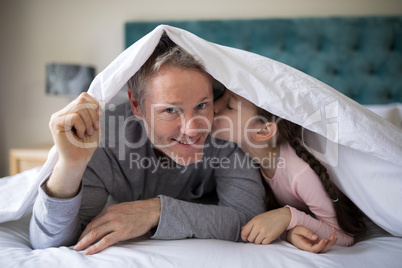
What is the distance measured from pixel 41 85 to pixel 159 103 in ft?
8.30

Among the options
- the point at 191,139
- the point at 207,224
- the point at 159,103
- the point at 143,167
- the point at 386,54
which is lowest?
the point at 207,224

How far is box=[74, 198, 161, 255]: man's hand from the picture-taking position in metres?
0.75

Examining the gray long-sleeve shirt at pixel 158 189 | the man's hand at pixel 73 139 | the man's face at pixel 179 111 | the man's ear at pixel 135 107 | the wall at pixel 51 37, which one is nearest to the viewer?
the man's hand at pixel 73 139

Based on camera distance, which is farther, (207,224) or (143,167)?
(143,167)

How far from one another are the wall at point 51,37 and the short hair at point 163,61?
1.85 metres

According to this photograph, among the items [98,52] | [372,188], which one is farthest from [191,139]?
[98,52]

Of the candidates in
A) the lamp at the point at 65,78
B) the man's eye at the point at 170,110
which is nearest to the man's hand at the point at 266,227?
the man's eye at the point at 170,110

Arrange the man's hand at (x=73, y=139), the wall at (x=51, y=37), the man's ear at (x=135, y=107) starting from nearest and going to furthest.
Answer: the man's hand at (x=73, y=139), the man's ear at (x=135, y=107), the wall at (x=51, y=37)

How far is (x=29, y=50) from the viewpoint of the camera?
3.00m

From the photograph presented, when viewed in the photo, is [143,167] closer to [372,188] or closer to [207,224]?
[207,224]

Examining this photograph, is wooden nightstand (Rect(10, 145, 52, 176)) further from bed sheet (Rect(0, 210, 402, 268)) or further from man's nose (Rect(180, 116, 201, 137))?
man's nose (Rect(180, 116, 201, 137))

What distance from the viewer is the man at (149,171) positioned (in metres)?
0.73

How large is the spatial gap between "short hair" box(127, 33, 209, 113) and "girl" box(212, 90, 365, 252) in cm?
23

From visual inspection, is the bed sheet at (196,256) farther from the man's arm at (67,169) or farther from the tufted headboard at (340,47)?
the tufted headboard at (340,47)
